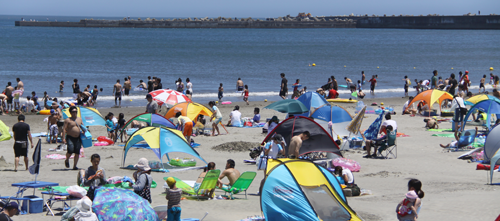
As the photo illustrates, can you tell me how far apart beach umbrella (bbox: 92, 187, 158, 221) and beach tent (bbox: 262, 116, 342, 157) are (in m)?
5.94

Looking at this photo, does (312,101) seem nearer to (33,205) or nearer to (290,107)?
(290,107)

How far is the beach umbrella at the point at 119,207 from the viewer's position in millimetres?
6434

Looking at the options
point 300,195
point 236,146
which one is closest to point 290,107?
point 236,146

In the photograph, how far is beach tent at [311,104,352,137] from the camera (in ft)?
49.4

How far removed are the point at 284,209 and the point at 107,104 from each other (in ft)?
63.9

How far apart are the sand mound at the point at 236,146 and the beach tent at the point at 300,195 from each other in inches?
243

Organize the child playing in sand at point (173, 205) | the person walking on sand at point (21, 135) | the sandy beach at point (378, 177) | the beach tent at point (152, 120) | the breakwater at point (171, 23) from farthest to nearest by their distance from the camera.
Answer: the breakwater at point (171, 23), the beach tent at point (152, 120), the person walking on sand at point (21, 135), the sandy beach at point (378, 177), the child playing in sand at point (173, 205)

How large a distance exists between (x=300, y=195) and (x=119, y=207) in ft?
8.61

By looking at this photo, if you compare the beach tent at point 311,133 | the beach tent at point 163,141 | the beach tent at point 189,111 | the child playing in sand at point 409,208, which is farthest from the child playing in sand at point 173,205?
the beach tent at point 189,111

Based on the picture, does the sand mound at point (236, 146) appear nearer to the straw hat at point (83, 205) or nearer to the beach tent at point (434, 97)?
the straw hat at point (83, 205)

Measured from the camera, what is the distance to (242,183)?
30.2 ft

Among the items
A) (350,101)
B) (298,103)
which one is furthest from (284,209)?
(350,101)

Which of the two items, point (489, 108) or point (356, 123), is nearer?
point (356, 123)

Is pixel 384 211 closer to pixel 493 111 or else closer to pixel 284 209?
pixel 284 209
